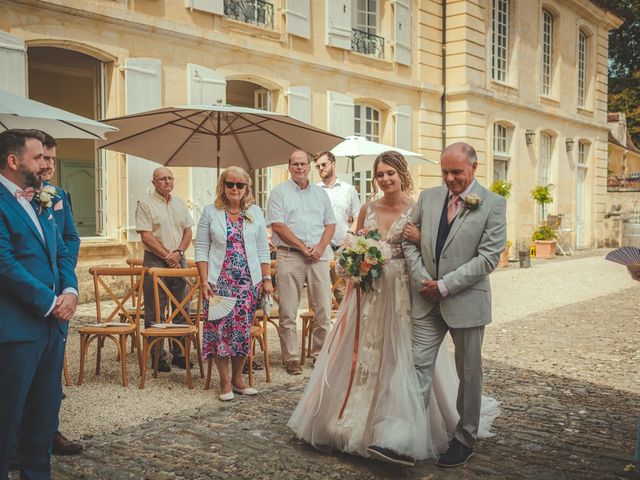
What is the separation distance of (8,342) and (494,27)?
17.0 m

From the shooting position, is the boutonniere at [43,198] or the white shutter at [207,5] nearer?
the boutonniere at [43,198]

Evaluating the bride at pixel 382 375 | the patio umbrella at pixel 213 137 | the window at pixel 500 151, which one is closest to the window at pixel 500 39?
the window at pixel 500 151

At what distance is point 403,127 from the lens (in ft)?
50.0

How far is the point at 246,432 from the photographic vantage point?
4.43 m

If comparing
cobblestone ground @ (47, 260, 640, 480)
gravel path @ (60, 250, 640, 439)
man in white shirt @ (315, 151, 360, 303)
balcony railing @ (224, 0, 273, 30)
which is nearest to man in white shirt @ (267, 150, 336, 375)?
gravel path @ (60, 250, 640, 439)

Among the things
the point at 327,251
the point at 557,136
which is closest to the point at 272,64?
the point at 327,251

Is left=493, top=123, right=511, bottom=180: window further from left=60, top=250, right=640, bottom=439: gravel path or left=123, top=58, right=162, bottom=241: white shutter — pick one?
left=123, top=58, right=162, bottom=241: white shutter

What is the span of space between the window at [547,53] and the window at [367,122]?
7.84m

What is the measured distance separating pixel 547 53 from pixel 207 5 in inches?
514

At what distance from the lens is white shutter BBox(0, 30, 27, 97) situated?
859 centimetres

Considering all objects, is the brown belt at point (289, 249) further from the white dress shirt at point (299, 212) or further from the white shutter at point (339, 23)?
the white shutter at point (339, 23)

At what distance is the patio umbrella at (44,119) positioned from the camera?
5172mm

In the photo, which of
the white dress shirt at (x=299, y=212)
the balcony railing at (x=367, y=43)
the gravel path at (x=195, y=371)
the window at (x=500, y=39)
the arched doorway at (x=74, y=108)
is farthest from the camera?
the window at (x=500, y=39)

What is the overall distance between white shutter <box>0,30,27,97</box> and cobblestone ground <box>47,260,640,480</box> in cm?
563
